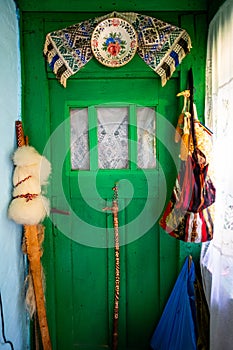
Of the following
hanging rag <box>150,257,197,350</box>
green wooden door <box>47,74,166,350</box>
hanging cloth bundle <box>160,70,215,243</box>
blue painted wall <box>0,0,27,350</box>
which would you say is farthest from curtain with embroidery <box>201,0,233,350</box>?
blue painted wall <box>0,0,27,350</box>

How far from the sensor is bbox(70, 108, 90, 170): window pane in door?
202 centimetres

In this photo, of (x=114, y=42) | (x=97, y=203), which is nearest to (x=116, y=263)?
(x=97, y=203)

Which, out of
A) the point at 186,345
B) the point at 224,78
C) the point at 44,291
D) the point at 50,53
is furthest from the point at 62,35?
the point at 186,345

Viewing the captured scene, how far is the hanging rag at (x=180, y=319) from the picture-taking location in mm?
1876

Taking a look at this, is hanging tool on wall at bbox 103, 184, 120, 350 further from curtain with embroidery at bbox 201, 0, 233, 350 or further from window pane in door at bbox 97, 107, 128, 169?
curtain with embroidery at bbox 201, 0, 233, 350

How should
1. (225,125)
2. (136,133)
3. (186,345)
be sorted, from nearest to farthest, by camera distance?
(225,125), (186,345), (136,133)

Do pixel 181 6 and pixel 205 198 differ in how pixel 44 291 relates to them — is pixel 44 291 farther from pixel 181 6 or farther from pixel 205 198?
pixel 181 6

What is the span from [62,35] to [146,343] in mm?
1894

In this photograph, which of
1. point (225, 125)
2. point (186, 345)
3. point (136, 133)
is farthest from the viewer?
point (136, 133)

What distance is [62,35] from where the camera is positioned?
6.25 feet

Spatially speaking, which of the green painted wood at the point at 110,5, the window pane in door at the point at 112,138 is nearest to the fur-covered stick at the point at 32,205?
the window pane in door at the point at 112,138

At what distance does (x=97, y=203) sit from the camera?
2041mm

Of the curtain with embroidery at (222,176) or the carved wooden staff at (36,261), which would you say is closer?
the curtain with embroidery at (222,176)

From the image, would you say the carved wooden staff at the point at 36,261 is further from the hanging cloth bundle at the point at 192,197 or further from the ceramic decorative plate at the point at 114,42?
the hanging cloth bundle at the point at 192,197
